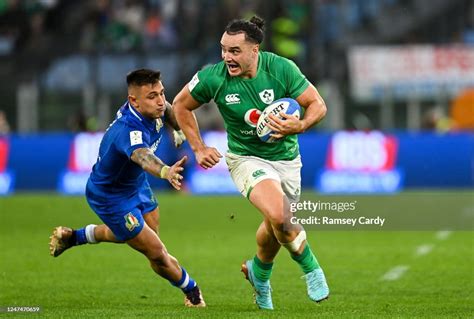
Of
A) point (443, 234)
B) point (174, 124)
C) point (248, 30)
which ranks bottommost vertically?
point (443, 234)

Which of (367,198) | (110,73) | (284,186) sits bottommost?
(367,198)

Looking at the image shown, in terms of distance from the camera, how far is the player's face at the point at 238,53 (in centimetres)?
990

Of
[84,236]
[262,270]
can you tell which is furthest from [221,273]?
[262,270]

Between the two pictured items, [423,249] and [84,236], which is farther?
[423,249]

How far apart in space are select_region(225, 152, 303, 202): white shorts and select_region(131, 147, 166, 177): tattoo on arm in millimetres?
876

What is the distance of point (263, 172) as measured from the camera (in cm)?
1003

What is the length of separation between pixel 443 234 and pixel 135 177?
29.6ft

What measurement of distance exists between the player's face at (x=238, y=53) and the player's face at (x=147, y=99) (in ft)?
2.16

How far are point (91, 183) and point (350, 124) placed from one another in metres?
18.4

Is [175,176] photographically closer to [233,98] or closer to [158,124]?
[233,98]

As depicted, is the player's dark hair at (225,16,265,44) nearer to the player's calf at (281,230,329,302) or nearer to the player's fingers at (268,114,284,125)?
the player's fingers at (268,114,284,125)

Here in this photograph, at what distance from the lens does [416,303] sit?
10.7m

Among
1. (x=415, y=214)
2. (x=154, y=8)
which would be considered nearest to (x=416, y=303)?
(x=415, y=214)

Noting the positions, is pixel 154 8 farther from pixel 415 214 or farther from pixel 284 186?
pixel 284 186
